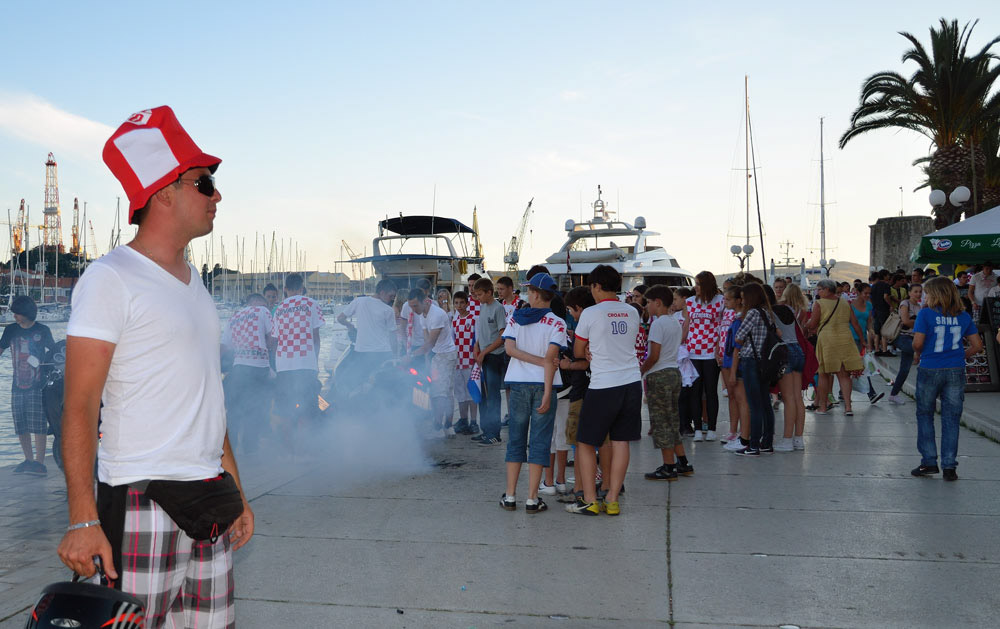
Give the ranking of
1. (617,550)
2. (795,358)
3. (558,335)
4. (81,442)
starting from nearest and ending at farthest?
(81,442), (617,550), (558,335), (795,358)

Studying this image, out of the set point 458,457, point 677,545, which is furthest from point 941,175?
point 677,545

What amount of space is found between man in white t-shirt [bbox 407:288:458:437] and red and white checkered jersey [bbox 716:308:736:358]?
10.5 feet

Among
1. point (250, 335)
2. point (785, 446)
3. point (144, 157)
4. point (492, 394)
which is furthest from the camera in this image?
point (492, 394)

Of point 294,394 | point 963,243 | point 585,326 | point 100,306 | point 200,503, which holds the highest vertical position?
point 963,243

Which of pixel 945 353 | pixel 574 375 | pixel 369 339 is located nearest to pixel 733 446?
pixel 945 353

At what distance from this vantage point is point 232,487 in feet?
7.72

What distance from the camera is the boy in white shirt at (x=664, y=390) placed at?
22.9 feet

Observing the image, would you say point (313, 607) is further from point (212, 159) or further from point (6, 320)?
point (6, 320)

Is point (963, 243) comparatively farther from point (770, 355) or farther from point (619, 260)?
point (619, 260)

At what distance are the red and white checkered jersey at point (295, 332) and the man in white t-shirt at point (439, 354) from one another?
5.13ft

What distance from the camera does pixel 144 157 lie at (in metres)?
2.28

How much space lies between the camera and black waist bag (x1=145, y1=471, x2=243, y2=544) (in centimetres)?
218

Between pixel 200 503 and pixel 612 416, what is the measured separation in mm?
4014

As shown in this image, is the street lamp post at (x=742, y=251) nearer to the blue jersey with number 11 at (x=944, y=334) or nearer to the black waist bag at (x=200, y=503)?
the blue jersey with number 11 at (x=944, y=334)
